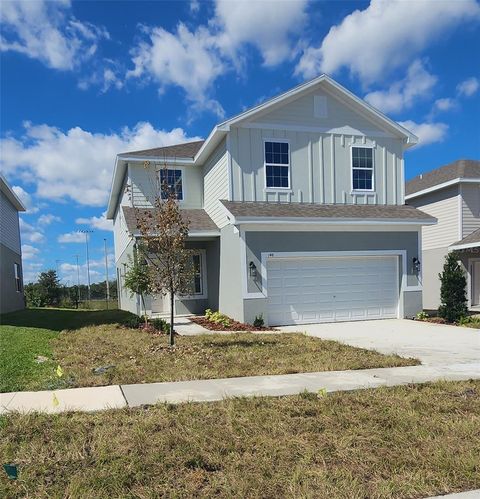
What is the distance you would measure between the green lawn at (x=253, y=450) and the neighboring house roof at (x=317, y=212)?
8.97 metres

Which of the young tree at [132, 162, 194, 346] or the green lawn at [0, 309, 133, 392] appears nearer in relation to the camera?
the green lawn at [0, 309, 133, 392]

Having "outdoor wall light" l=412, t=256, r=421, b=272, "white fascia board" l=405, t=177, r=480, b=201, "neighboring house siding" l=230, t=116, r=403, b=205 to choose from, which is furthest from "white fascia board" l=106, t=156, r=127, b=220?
"white fascia board" l=405, t=177, r=480, b=201

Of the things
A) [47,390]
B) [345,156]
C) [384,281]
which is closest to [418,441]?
[47,390]

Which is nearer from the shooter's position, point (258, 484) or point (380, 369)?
point (258, 484)

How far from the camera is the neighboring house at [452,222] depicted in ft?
67.1

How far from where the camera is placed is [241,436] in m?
4.48

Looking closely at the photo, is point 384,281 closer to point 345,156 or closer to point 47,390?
point 345,156

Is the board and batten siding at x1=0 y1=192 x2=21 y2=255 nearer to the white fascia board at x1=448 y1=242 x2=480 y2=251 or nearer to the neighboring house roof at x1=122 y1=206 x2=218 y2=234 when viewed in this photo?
the neighboring house roof at x1=122 y1=206 x2=218 y2=234

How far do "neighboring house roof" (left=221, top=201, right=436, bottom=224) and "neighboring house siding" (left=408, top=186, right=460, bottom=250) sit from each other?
5567 mm

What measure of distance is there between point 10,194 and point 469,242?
22388 millimetres

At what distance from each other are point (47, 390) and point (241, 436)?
3.16 meters

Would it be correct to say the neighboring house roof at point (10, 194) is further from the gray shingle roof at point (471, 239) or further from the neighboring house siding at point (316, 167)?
the gray shingle roof at point (471, 239)

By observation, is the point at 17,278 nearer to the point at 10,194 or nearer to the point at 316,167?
the point at 10,194

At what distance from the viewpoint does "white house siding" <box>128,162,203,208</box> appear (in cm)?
1853
